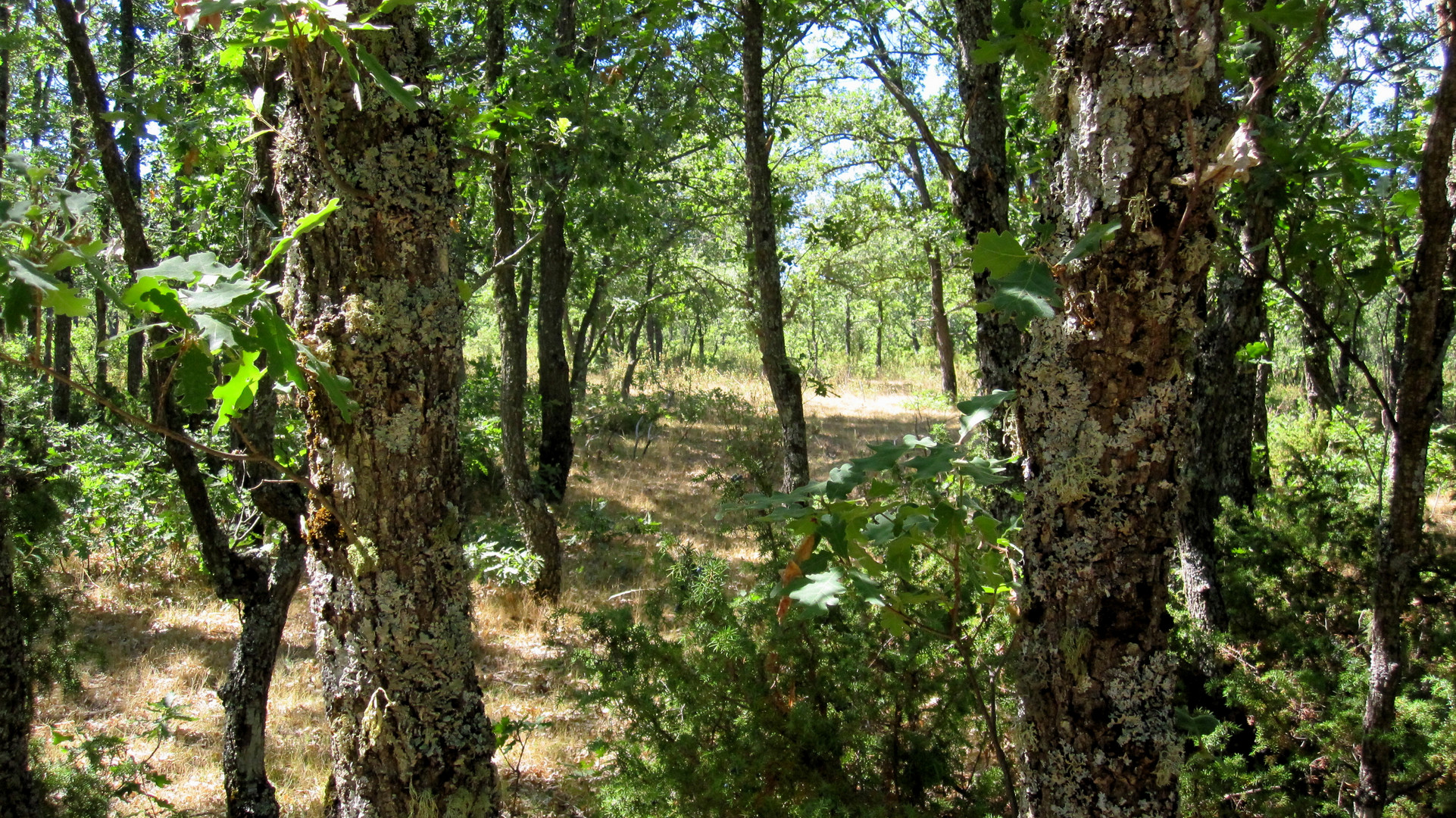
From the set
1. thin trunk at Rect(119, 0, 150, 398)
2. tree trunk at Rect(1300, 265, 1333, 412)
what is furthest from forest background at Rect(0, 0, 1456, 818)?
tree trunk at Rect(1300, 265, 1333, 412)

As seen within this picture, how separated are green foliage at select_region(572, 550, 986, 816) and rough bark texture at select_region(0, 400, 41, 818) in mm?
1867

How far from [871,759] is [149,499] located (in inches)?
215

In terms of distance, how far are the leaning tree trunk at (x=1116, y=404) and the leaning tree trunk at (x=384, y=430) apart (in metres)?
1.30

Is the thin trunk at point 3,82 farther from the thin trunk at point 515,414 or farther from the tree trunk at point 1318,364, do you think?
the tree trunk at point 1318,364

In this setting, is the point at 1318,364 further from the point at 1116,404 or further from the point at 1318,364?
the point at 1116,404

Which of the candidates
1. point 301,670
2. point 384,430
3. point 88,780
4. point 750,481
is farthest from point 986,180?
point 301,670

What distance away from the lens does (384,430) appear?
184 centimetres

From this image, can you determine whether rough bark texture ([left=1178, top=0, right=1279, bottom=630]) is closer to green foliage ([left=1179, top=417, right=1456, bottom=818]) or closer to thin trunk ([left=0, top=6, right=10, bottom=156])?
green foliage ([left=1179, top=417, right=1456, bottom=818])

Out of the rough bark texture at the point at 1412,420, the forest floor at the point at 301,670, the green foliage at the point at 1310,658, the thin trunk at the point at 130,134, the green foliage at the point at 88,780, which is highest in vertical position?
the thin trunk at the point at 130,134

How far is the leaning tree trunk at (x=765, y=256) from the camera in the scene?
17.7 feet

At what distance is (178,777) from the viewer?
13.7 ft

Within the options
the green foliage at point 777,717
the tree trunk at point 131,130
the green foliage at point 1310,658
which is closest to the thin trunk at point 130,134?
the tree trunk at point 131,130

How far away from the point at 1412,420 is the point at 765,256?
379 centimetres

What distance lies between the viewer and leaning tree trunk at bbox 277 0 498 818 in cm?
181
